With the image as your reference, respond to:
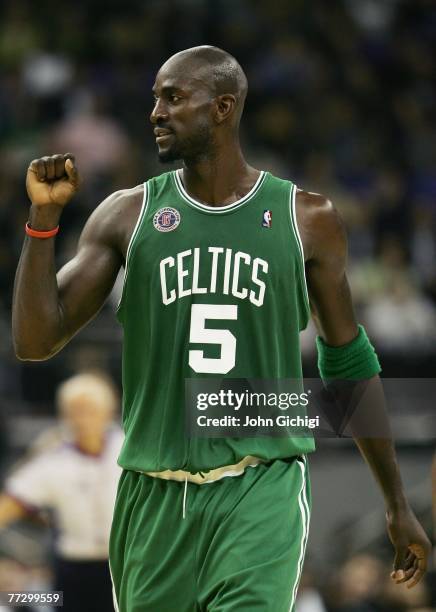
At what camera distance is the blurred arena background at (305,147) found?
34.4 ft

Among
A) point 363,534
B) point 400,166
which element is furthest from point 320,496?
point 400,166

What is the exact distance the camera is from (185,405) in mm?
4613

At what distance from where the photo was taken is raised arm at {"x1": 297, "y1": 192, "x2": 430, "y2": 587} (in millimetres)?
4812

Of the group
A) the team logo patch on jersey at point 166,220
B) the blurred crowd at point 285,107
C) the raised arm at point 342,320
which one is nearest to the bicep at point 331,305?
the raised arm at point 342,320

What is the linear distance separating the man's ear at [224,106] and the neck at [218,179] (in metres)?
0.12

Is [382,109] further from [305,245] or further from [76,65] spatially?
[305,245]

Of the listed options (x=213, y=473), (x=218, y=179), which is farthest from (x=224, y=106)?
(x=213, y=473)

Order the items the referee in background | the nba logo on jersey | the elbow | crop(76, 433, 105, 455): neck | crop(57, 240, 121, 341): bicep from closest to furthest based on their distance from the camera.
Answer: the elbow
crop(57, 240, 121, 341): bicep
the nba logo on jersey
the referee in background
crop(76, 433, 105, 455): neck

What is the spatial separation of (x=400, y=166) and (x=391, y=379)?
4525mm

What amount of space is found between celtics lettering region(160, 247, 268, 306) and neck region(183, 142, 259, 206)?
245mm

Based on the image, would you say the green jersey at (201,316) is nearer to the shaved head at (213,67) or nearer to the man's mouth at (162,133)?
the man's mouth at (162,133)

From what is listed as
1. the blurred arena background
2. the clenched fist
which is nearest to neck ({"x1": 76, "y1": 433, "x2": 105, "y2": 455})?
the blurred arena background

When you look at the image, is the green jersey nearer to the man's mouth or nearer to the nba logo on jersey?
the nba logo on jersey

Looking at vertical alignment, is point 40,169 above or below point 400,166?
below
